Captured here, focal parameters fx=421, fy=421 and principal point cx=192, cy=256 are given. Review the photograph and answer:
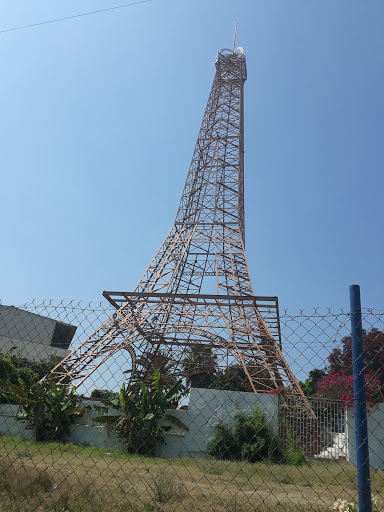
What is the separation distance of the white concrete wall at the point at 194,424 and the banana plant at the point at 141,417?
24 centimetres

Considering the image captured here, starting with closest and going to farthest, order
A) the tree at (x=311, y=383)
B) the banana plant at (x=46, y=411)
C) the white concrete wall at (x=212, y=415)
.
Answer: the tree at (x=311, y=383) → the white concrete wall at (x=212, y=415) → the banana plant at (x=46, y=411)

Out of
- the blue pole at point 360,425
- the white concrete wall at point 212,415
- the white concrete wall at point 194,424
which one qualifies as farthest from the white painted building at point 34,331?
the white concrete wall at point 212,415

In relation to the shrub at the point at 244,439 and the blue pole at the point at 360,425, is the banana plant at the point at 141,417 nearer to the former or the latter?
Result: the shrub at the point at 244,439

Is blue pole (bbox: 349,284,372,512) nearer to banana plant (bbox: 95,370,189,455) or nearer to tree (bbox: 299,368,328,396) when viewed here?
tree (bbox: 299,368,328,396)

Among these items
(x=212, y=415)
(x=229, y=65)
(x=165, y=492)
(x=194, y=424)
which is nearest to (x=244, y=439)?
(x=212, y=415)

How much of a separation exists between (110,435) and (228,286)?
33.5ft

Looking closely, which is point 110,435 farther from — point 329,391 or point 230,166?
point 230,166

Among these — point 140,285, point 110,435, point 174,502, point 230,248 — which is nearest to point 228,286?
point 230,248

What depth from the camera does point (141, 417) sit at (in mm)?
9375

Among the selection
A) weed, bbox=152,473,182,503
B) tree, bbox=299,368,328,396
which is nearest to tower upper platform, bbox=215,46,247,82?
tree, bbox=299,368,328,396

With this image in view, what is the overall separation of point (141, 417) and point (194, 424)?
1505 mm

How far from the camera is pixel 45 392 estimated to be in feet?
34.1

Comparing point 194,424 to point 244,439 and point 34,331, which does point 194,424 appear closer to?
point 244,439

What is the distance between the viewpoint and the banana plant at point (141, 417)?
9.32 metres
